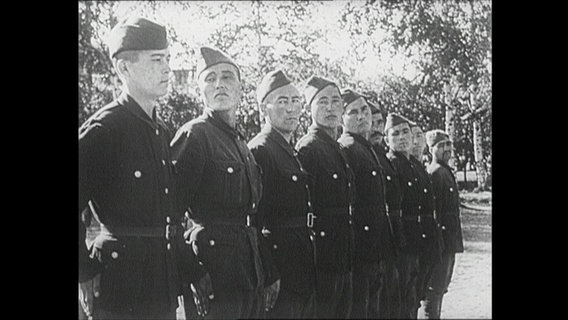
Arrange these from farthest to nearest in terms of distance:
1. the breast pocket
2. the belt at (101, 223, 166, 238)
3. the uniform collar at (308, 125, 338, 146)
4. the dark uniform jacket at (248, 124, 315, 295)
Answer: the uniform collar at (308, 125, 338, 146) < the dark uniform jacket at (248, 124, 315, 295) < the breast pocket < the belt at (101, 223, 166, 238)

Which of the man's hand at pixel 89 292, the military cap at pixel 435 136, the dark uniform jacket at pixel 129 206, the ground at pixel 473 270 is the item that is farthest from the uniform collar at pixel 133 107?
the ground at pixel 473 270

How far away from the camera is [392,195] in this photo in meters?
3.24

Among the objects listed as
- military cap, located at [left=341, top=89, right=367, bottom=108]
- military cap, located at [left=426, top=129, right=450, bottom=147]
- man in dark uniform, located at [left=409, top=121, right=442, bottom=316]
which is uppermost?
military cap, located at [left=341, top=89, right=367, bottom=108]

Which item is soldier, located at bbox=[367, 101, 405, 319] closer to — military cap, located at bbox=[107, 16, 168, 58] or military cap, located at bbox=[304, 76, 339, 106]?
military cap, located at bbox=[304, 76, 339, 106]

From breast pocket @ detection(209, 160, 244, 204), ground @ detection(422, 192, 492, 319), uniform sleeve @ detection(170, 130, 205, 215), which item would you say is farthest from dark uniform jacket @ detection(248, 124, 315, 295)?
ground @ detection(422, 192, 492, 319)

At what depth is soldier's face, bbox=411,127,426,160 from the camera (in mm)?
3230

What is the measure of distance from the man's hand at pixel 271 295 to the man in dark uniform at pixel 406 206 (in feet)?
1.67

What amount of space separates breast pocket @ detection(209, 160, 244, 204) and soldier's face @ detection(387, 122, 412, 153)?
0.64 meters

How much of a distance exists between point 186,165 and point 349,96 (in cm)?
69

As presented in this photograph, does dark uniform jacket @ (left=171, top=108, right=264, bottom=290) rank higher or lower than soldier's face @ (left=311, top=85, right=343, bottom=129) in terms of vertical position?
lower
